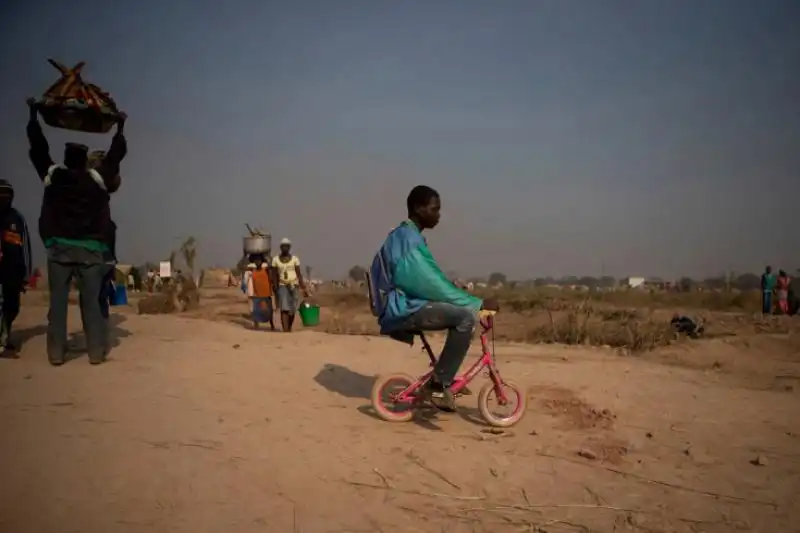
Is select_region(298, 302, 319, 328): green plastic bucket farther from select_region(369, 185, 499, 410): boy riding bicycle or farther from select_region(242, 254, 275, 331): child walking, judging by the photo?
select_region(369, 185, 499, 410): boy riding bicycle

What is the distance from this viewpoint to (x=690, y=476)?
3.62 m

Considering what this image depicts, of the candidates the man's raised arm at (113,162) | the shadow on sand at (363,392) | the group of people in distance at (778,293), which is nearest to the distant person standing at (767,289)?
the group of people in distance at (778,293)

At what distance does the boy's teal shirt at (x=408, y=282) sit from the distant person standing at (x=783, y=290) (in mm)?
20584

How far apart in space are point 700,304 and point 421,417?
31.1 metres

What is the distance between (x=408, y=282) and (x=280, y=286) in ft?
23.5

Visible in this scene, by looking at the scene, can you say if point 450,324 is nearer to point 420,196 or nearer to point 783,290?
point 420,196

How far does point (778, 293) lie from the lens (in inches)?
824

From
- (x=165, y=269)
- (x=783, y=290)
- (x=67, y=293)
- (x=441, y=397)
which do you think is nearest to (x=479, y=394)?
(x=441, y=397)

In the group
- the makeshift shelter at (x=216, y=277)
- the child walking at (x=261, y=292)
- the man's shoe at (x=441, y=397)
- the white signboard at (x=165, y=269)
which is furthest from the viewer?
the makeshift shelter at (x=216, y=277)

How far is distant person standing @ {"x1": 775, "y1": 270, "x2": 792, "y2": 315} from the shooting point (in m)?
20.5

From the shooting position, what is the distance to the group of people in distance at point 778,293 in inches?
810

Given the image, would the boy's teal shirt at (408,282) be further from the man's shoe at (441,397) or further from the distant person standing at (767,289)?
the distant person standing at (767,289)

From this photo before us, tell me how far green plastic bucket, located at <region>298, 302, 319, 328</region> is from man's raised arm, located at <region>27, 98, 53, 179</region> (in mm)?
7465

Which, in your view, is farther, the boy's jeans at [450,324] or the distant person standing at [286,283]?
the distant person standing at [286,283]
